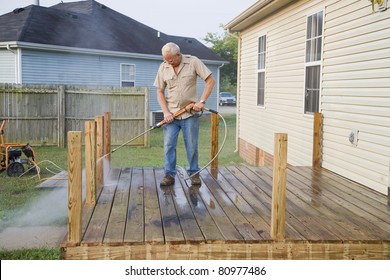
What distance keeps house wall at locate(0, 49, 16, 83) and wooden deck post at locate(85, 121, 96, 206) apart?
9.54 metres

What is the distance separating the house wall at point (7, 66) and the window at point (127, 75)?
3450mm

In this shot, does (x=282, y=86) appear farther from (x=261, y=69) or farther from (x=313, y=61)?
(x=261, y=69)

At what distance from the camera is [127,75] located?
15023 millimetres

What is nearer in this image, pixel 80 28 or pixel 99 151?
pixel 99 151

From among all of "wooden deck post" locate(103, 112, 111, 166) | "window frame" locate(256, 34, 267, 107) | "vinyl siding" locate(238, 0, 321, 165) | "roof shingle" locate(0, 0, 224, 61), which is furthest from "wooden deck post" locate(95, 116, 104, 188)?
"roof shingle" locate(0, 0, 224, 61)

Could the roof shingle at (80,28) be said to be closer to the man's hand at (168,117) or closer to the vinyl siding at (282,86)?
the vinyl siding at (282,86)

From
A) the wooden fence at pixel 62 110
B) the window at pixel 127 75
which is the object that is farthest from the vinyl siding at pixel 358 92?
the window at pixel 127 75

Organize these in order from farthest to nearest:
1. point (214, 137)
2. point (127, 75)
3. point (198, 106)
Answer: point (127, 75) < point (214, 137) < point (198, 106)

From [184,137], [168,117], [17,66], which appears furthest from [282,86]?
[17,66]

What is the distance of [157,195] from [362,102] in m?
2.16

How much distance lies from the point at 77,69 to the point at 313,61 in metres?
9.04

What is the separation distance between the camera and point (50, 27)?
13.1 metres
